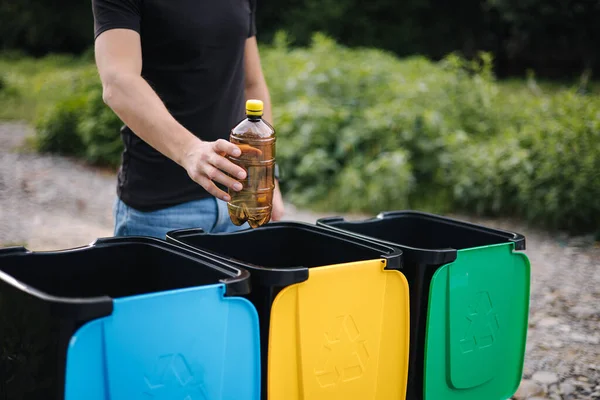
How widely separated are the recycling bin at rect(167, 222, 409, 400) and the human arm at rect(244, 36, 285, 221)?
0.45 m

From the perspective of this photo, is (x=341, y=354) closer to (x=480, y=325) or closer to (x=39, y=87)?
(x=480, y=325)

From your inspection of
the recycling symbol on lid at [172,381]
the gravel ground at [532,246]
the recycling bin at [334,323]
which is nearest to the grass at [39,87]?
the gravel ground at [532,246]

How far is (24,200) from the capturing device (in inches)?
274

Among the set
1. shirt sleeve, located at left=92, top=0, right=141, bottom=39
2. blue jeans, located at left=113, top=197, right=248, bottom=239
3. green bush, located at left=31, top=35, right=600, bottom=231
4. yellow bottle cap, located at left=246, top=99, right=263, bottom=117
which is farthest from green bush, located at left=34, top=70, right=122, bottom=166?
yellow bottle cap, located at left=246, top=99, right=263, bottom=117

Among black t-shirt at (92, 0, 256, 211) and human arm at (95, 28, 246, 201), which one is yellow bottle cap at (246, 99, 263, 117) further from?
black t-shirt at (92, 0, 256, 211)

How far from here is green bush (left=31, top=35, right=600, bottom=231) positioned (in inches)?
225

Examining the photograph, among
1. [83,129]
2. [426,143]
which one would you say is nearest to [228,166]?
[426,143]

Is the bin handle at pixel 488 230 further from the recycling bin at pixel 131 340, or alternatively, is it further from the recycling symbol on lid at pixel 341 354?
the recycling bin at pixel 131 340

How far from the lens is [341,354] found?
6.11 ft

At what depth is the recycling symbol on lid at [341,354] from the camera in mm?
1828

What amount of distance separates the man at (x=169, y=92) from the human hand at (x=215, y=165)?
1cm

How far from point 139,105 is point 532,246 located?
426 centimetres

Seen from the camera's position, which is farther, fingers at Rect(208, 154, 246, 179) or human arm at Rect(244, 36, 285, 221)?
human arm at Rect(244, 36, 285, 221)

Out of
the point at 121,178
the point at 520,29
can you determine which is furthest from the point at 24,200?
the point at 520,29
